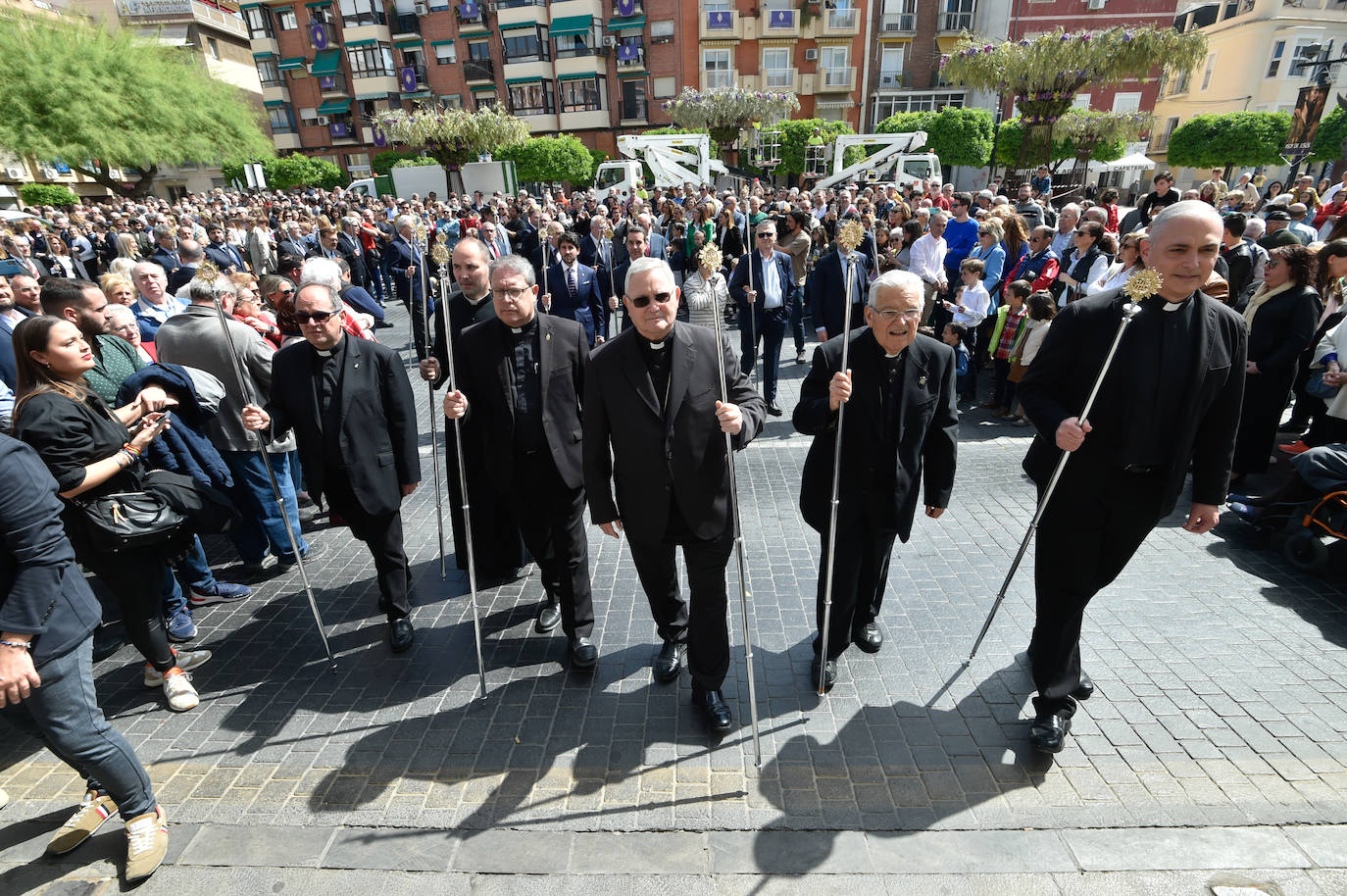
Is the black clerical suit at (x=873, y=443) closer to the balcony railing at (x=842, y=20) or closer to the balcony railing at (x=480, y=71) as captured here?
the balcony railing at (x=842, y=20)

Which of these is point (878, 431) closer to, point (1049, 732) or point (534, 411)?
point (1049, 732)

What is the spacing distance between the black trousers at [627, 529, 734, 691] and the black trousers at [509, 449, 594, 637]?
0.55 metres

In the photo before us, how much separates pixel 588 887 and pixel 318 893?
1.17 metres

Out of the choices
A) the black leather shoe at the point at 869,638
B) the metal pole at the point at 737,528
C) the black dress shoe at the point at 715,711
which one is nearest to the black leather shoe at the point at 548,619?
the black dress shoe at the point at 715,711

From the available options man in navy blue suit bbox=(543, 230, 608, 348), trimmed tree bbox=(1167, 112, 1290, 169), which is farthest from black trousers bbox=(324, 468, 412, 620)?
trimmed tree bbox=(1167, 112, 1290, 169)

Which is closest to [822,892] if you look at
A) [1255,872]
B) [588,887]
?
[588,887]

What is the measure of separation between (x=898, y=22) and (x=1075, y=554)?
174 feet

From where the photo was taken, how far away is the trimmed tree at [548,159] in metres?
37.4

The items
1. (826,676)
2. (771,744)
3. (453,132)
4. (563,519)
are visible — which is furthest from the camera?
(453,132)

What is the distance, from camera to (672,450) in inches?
127

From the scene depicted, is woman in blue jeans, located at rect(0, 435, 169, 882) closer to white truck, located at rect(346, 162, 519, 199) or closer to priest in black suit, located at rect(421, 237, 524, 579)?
priest in black suit, located at rect(421, 237, 524, 579)

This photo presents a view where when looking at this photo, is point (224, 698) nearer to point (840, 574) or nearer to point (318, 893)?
point (318, 893)

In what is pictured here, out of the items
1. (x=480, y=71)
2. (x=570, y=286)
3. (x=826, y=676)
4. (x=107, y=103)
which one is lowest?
(x=826, y=676)

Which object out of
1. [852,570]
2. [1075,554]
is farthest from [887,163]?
[1075,554]
